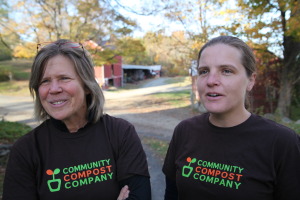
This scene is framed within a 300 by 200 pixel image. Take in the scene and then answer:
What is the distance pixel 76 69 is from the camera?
1825 mm

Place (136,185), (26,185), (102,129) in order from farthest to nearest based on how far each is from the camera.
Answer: (102,129), (136,185), (26,185)

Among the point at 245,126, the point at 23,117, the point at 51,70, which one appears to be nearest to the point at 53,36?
the point at 23,117

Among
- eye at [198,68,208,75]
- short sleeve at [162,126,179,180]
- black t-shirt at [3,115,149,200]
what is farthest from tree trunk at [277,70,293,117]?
black t-shirt at [3,115,149,200]

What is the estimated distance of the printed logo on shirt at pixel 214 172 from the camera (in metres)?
1.57

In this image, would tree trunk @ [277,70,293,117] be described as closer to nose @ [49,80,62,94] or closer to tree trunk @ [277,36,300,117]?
tree trunk @ [277,36,300,117]

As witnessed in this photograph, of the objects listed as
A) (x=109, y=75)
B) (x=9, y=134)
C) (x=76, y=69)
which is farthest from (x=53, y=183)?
(x=109, y=75)

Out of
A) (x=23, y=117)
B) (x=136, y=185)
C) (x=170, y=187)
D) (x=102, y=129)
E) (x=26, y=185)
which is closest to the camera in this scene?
(x=26, y=185)

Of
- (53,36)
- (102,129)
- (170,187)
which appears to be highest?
(53,36)

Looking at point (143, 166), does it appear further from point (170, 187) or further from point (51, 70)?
point (51, 70)

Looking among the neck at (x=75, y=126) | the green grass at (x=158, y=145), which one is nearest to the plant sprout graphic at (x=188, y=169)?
the neck at (x=75, y=126)

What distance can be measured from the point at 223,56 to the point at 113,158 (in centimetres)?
108

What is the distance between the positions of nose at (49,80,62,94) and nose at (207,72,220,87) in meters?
1.09

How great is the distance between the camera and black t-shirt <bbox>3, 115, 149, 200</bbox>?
1.65 meters

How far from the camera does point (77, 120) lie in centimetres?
193
